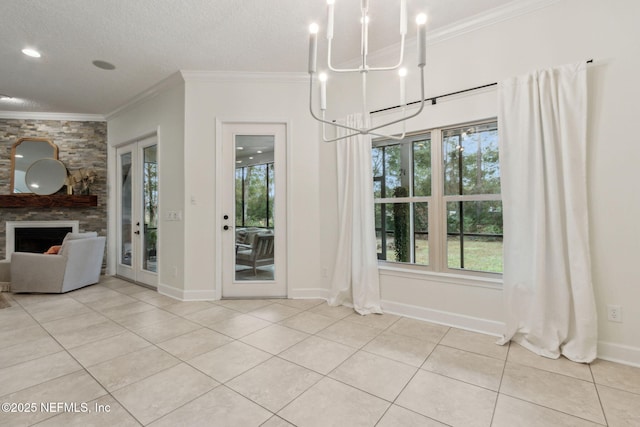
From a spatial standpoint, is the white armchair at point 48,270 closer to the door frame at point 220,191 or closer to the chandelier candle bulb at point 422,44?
the door frame at point 220,191

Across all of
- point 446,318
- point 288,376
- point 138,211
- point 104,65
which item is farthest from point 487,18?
point 138,211

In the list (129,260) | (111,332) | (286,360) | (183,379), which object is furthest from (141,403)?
(129,260)

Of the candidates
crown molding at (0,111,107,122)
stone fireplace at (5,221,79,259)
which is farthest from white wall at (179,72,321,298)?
stone fireplace at (5,221,79,259)

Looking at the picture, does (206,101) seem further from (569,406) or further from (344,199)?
(569,406)

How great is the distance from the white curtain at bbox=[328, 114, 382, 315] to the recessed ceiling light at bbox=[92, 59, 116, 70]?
2.77m

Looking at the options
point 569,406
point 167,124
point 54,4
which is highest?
point 54,4

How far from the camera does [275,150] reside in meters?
3.64

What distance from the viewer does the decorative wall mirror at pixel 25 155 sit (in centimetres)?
486

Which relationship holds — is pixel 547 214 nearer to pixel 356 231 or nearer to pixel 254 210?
pixel 356 231

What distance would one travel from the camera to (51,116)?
4.96m

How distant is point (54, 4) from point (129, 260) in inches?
138

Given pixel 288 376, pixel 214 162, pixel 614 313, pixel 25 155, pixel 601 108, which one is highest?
pixel 25 155

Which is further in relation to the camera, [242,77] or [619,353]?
[242,77]

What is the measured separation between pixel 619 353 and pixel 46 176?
755 centimetres
